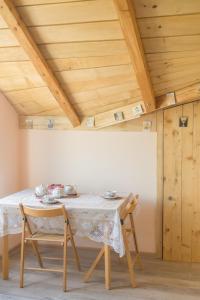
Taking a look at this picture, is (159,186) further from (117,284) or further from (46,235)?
(46,235)

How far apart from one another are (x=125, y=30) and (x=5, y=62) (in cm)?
128

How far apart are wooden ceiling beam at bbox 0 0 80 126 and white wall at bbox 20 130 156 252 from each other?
1.57ft

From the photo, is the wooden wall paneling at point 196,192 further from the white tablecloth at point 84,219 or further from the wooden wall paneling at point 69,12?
the wooden wall paneling at point 69,12

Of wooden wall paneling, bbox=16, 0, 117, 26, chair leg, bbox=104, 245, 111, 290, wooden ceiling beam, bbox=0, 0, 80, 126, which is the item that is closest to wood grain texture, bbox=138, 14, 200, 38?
wooden wall paneling, bbox=16, 0, 117, 26

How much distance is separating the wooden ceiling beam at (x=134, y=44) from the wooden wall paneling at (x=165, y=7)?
0.21 ft

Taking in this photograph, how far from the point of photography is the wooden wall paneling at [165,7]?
233cm

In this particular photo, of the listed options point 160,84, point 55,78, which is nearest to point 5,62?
point 55,78

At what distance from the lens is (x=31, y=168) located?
4.30 m

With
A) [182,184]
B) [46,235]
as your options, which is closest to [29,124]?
[46,235]

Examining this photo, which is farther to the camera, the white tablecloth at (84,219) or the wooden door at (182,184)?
the wooden door at (182,184)

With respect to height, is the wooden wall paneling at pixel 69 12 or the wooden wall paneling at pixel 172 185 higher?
the wooden wall paneling at pixel 69 12

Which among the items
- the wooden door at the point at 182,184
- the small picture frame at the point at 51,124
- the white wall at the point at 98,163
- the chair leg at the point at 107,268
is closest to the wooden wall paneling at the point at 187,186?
the wooden door at the point at 182,184

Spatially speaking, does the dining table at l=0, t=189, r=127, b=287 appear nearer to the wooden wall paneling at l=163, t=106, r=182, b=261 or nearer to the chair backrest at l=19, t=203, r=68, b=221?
the chair backrest at l=19, t=203, r=68, b=221

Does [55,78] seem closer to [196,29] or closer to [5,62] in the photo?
[5,62]
